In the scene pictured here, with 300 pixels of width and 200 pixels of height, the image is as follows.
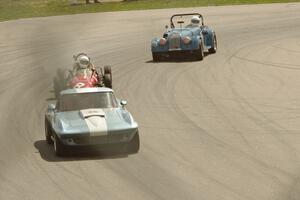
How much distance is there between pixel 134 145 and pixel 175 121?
10.0 feet

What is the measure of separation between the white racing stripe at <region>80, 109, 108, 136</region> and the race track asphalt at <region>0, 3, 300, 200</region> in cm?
53

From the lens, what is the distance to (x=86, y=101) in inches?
602

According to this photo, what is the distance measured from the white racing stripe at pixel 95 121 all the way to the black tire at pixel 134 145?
0.64 metres

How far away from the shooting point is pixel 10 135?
53.9ft

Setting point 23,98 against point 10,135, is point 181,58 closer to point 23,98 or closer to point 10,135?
point 23,98

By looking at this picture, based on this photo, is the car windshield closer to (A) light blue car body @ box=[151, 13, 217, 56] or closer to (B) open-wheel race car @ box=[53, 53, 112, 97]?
(B) open-wheel race car @ box=[53, 53, 112, 97]

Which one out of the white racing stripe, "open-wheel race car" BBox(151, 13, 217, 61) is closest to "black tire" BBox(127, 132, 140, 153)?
the white racing stripe

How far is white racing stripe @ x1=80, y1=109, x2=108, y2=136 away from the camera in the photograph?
1393cm

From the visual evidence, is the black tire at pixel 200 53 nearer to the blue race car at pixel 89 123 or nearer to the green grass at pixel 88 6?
the blue race car at pixel 89 123

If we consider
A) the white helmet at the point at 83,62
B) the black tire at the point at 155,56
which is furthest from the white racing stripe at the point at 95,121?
the black tire at the point at 155,56

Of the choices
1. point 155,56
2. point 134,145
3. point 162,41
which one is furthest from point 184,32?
point 134,145

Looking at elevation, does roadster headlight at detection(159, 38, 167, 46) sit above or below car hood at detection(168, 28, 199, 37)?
below

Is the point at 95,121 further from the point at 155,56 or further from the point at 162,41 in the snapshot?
the point at 155,56

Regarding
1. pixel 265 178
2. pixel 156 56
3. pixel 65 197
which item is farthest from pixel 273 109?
pixel 156 56
